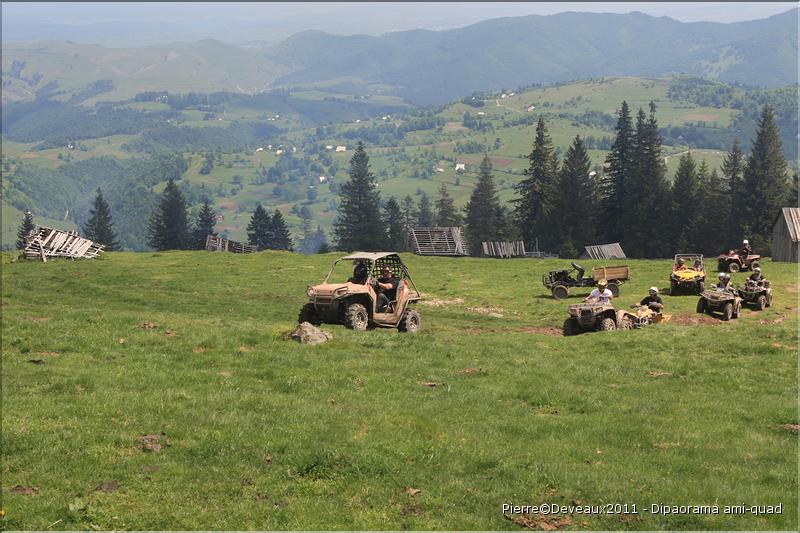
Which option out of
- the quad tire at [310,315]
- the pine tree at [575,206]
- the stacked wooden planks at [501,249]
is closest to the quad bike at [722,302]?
the quad tire at [310,315]

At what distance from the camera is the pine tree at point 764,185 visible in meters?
101

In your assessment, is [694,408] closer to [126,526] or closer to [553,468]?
[553,468]

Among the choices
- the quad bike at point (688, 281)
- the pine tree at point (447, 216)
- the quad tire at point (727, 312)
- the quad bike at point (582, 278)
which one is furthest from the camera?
the pine tree at point (447, 216)

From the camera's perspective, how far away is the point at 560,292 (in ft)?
146

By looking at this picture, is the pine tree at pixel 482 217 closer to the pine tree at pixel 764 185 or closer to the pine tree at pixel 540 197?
the pine tree at pixel 540 197

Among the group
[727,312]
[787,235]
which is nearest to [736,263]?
[787,235]

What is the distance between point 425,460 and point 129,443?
5.99m

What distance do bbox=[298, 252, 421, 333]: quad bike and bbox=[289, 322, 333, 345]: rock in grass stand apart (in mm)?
2746

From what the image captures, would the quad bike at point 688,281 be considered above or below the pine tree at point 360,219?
below

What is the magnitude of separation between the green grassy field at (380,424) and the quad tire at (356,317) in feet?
1.83

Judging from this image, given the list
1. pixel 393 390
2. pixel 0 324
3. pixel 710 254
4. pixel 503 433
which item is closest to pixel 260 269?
pixel 0 324

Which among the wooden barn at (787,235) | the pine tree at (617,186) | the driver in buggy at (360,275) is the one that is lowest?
the driver in buggy at (360,275)

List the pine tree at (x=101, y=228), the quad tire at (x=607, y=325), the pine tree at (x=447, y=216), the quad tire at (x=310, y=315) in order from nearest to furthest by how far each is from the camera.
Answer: the quad tire at (x=310, y=315)
the quad tire at (x=607, y=325)
the pine tree at (x=101, y=228)
the pine tree at (x=447, y=216)

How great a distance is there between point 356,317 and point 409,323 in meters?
2.64
